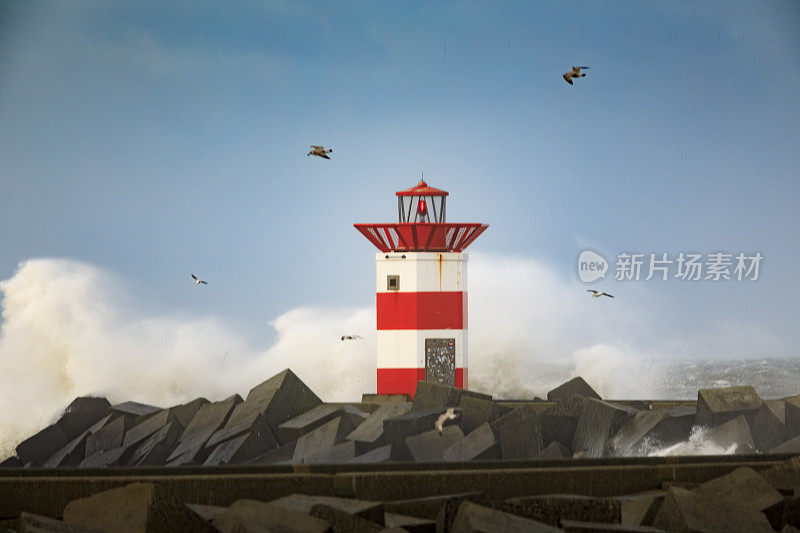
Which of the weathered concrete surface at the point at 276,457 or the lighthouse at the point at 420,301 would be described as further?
the lighthouse at the point at 420,301

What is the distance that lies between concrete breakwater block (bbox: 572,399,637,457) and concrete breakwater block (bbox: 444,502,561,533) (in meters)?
2.71

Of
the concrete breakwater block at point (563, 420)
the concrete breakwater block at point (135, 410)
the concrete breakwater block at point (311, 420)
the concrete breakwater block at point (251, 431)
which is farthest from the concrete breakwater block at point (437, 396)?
the concrete breakwater block at point (135, 410)

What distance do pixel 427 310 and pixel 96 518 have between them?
5708mm

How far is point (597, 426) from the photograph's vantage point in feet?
21.1

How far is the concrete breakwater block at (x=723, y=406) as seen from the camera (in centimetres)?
650

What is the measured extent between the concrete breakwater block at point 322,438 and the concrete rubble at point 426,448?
13 millimetres

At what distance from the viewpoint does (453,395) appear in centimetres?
698

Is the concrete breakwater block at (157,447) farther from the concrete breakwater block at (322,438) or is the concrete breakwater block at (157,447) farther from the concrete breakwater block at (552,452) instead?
the concrete breakwater block at (552,452)

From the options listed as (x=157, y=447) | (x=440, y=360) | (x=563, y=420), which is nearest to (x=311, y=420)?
(x=157, y=447)

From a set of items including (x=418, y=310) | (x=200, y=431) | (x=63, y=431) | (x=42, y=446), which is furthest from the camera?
(x=418, y=310)

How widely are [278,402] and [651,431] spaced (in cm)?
252

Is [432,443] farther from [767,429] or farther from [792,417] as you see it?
[792,417]

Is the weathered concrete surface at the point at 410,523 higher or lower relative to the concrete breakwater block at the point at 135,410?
lower

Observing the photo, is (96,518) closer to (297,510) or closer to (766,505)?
(297,510)
